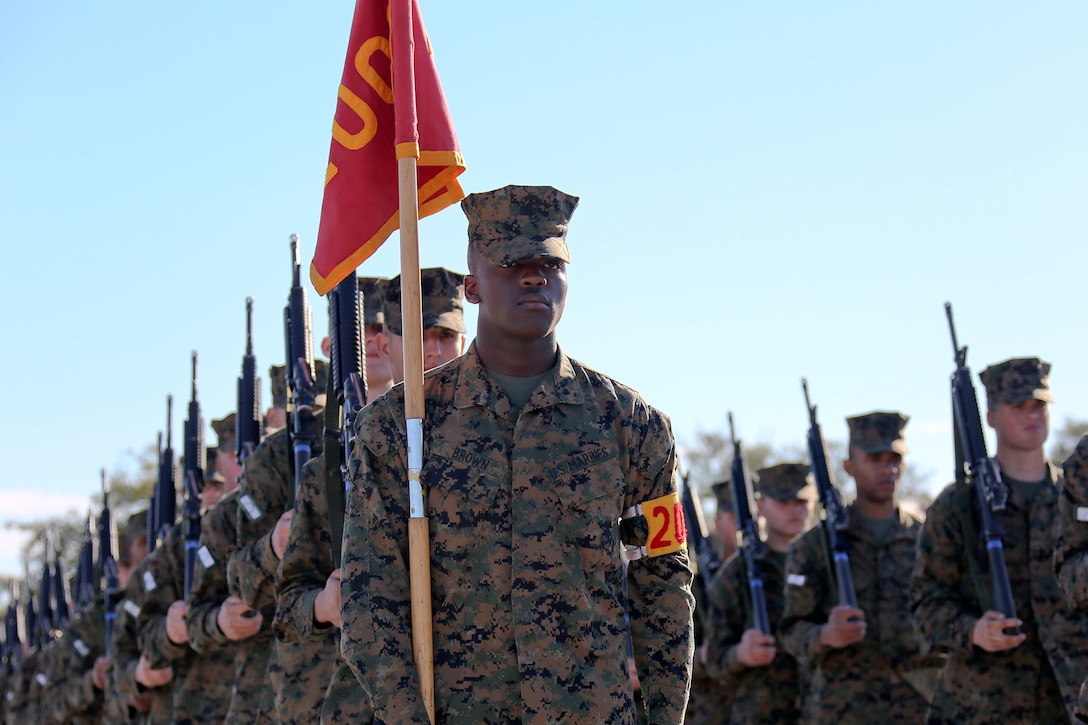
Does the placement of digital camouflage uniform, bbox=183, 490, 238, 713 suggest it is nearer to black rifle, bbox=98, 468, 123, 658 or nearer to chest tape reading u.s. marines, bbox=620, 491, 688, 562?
chest tape reading u.s. marines, bbox=620, 491, 688, 562

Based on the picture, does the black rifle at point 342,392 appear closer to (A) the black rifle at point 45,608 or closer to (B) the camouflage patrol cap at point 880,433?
(B) the camouflage patrol cap at point 880,433

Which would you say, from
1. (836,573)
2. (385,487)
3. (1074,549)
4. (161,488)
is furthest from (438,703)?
(161,488)

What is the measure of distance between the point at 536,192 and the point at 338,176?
135 cm

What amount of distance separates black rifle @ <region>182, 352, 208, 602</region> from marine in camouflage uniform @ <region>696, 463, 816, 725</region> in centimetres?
413

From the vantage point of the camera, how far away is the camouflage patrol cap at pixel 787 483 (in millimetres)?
10422

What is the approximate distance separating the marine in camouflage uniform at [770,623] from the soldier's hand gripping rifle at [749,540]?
0.37 feet

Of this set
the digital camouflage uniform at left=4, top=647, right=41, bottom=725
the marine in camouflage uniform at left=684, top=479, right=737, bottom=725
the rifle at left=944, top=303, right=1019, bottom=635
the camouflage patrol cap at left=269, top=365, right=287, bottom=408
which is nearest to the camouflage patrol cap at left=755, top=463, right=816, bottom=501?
the marine in camouflage uniform at left=684, top=479, right=737, bottom=725

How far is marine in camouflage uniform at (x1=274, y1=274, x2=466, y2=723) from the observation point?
493 cm

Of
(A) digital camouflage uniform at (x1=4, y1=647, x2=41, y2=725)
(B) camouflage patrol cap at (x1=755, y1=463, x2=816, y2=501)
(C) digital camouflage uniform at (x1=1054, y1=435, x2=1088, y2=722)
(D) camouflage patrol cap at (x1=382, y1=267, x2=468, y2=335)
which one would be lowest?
(A) digital camouflage uniform at (x1=4, y1=647, x2=41, y2=725)

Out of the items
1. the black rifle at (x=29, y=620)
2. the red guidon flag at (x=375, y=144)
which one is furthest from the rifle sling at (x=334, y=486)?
the black rifle at (x=29, y=620)

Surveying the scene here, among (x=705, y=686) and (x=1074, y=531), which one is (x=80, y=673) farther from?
(x=1074, y=531)

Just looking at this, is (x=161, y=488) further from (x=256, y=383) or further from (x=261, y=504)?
(x=261, y=504)

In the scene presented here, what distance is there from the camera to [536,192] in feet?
12.1

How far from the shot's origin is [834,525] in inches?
334
